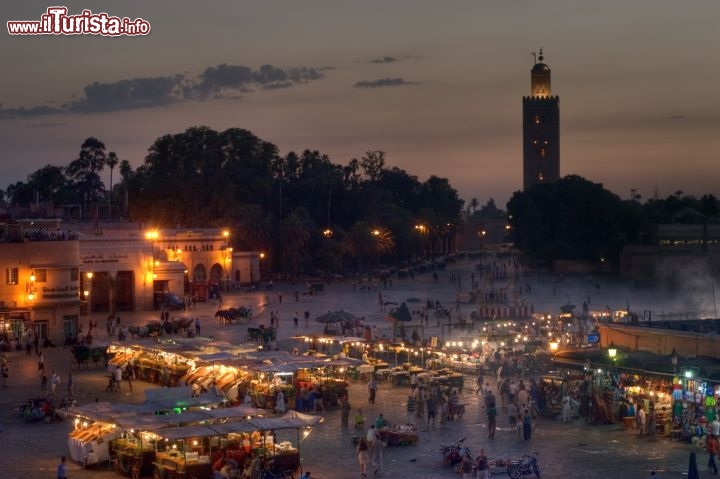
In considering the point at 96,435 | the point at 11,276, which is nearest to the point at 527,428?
the point at 96,435

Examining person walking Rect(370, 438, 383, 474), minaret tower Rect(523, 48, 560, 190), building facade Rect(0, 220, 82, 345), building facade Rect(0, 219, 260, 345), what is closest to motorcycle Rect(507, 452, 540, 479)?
person walking Rect(370, 438, 383, 474)

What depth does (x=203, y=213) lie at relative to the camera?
321 ft

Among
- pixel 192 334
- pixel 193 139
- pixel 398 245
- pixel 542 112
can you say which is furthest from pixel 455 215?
pixel 192 334

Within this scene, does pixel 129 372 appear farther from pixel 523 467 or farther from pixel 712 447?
pixel 712 447

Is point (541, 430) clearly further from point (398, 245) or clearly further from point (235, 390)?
point (398, 245)

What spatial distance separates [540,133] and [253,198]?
68.2m

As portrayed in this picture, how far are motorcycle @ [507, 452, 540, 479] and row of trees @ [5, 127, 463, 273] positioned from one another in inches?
2715

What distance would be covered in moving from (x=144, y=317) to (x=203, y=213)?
40.1 meters

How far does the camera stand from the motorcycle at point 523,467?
70.3ft

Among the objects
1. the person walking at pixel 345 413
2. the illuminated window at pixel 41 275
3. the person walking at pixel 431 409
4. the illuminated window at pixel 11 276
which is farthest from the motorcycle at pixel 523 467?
the illuminated window at pixel 11 276

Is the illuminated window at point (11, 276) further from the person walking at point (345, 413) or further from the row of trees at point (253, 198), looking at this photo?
the row of trees at point (253, 198)

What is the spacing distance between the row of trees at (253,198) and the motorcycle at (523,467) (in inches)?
2715

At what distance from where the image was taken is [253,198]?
105 meters

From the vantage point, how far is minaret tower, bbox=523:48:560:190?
15888 cm
